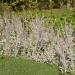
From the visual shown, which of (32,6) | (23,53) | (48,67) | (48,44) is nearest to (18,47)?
(23,53)

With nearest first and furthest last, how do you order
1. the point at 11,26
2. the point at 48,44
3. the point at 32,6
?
the point at 48,44, the point at 11,26, the point at 32,6

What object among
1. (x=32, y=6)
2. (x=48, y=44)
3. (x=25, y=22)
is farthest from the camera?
(x=32, y=6)

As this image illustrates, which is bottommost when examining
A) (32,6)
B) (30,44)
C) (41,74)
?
(41,74)

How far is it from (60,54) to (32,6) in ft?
24.2

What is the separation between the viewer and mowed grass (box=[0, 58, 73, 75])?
648cm

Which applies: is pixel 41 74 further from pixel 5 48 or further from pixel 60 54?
pixel 5 48

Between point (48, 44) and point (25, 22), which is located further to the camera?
point (25, 22)

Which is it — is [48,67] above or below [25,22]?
below

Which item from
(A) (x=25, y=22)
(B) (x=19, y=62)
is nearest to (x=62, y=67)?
(B) (x=19, y=62)

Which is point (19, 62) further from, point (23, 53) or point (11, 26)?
point (11, 26)

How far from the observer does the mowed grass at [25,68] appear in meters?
6.48

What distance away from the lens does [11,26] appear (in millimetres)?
7910

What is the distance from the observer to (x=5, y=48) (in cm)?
770

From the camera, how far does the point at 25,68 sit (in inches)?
262
